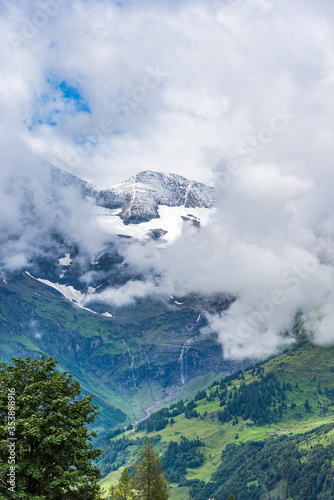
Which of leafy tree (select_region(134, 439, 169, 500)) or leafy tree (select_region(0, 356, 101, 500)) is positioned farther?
leafy tree (select_region(134, 439, 169, 500))

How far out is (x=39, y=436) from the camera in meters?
41.2

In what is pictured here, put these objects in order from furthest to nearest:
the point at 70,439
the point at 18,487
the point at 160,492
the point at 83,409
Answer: the point at 160,492
the point at 83,409
the point at 70,439
the point at 18,487

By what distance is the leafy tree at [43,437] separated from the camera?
4112 cm

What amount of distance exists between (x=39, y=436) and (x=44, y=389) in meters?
4.81

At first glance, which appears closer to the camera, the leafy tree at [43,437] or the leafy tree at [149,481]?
the leafy tree at [43,437]

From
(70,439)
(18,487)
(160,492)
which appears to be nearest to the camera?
(18,487)

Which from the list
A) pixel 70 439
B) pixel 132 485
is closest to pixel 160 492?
pixel 132 485

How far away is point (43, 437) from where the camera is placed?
139 feet

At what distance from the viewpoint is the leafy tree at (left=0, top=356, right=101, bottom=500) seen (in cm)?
4112

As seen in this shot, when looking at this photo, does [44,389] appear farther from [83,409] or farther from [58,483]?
[58,483]

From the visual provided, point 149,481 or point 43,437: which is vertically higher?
point 149,481

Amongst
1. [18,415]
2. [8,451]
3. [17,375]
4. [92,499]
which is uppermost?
[17,375]

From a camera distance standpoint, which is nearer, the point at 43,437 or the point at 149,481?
the point at 43,437

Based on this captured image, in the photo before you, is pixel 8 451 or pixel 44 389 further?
pixel 44 389
